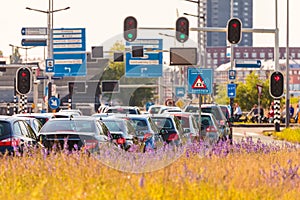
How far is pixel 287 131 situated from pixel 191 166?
32.0 m

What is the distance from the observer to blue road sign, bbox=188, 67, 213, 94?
3400cm

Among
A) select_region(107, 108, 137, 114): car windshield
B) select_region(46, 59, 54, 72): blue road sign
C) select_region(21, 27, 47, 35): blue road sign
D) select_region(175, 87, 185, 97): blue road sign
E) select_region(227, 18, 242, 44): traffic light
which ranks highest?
select_region(21, 27, 47, 35): blue road sign

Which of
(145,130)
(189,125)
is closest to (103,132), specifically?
(145,130)

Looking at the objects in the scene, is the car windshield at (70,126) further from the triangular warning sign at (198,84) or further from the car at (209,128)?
the triangular warning sign at (198,84)

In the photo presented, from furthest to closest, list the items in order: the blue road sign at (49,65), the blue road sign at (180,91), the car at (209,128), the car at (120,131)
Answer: the blue road sign at (180,91) < the blue road sign at (49,65) < the car at (209,128) < the car at (120,131)

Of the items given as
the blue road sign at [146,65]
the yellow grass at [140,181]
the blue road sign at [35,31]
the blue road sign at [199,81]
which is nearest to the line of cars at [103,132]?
the blue road sign at [199,81]

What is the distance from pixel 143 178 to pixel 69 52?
65.4m

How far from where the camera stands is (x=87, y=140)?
Result: 829 inches

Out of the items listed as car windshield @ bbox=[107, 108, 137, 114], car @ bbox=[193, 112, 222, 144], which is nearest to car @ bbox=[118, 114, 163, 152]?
car @ bbox=[193, 112, 222, 144]

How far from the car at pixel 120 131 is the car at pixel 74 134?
3.59 ft

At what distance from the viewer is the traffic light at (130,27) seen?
136ft

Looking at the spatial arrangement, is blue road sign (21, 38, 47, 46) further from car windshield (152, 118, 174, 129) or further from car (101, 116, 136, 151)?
car (101, 116, 136, 151)

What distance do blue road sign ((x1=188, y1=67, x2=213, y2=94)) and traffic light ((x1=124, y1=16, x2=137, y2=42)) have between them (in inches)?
169

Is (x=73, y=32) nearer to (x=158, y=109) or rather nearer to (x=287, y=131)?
(x=158, y=109)
